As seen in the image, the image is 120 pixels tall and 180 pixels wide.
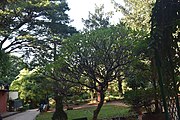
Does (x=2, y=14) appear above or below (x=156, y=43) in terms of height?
above

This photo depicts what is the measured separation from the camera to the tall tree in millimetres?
3363

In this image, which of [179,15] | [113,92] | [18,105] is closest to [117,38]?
[179,15]

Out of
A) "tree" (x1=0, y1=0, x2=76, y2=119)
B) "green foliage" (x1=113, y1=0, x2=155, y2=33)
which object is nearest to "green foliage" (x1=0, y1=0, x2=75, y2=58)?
"tree" (x1=0, y1=0, x2=76, y2=119)

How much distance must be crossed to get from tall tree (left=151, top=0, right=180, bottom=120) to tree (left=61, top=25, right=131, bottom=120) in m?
5.32

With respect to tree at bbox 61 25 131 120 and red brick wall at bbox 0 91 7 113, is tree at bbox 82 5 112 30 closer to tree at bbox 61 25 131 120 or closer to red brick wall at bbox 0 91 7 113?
red brick wall at bbox 0 91 7 113

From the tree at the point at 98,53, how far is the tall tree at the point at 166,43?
5.32 meters

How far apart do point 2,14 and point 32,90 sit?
33.6ft

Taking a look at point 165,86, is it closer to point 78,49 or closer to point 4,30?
point 78,49

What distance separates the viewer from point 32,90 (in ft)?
83.1

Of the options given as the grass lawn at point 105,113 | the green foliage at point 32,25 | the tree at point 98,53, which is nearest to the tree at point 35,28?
the green foliage at point 32,25

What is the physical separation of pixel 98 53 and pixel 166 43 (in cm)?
564

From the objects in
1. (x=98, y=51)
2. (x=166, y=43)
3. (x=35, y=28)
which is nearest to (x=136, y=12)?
(x=35, y=28)

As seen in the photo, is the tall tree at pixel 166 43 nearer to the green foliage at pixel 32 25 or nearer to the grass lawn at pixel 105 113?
the grass lawn at pixel 105 113

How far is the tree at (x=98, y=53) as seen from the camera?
895 cm
